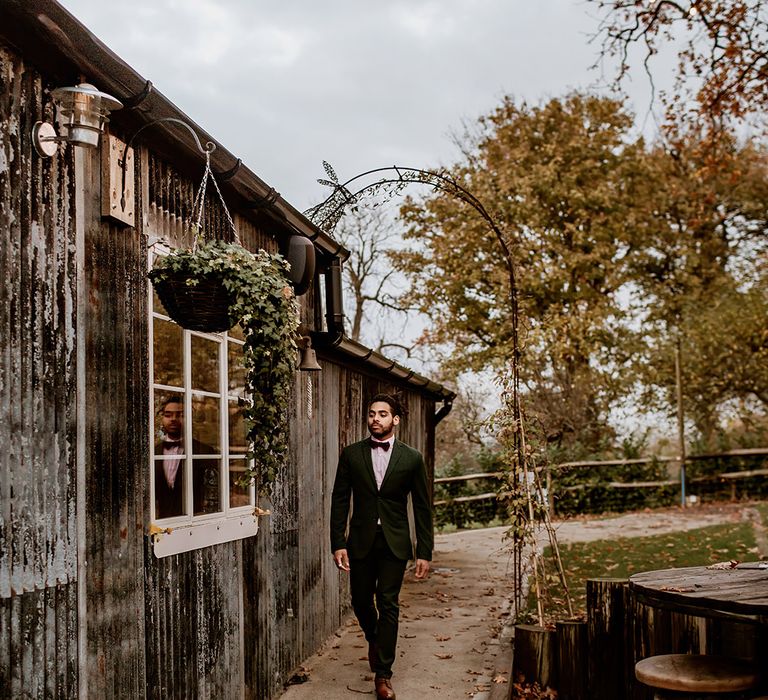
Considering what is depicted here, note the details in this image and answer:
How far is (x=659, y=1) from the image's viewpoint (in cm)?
1088

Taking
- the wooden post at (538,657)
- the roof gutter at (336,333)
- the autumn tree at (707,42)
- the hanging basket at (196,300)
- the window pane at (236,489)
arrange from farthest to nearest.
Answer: the autumn tree at (707,42) → the roof gutter at (336,333) → the wooden post at (538,657) → the window pane at (236,489) → the hanging basket at (196,300)

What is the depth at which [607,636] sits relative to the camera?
6.35 meters

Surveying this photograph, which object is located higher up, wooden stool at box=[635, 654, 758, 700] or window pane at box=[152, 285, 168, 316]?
window pane at box=[152, 285, 168, 316]

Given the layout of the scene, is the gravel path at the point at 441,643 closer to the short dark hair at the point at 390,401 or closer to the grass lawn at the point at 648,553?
the grass lawn at the point at 648,553

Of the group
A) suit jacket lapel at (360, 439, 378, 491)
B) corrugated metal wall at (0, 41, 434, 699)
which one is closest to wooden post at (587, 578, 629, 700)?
suit jacket lapel at (360, 439, 378, 491)

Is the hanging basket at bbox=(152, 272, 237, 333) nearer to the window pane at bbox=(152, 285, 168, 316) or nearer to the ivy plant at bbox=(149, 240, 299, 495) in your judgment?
the ivy plant at bbox=(149, 240, 299, 495)

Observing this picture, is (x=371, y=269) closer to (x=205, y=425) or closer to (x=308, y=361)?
(x=308, y=361)

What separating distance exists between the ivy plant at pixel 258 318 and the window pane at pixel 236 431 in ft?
3.75

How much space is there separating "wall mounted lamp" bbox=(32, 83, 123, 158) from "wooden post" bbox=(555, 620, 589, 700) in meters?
4.84

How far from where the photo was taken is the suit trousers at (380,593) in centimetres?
612

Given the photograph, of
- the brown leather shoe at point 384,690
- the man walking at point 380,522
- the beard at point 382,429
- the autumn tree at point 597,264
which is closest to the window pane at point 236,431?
the man walking at point 380,522

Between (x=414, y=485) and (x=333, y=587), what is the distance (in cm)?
257

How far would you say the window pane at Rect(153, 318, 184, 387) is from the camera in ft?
15.4

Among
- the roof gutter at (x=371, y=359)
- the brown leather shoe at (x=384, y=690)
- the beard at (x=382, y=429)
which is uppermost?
the roof gutter at (x=371, y=359)
